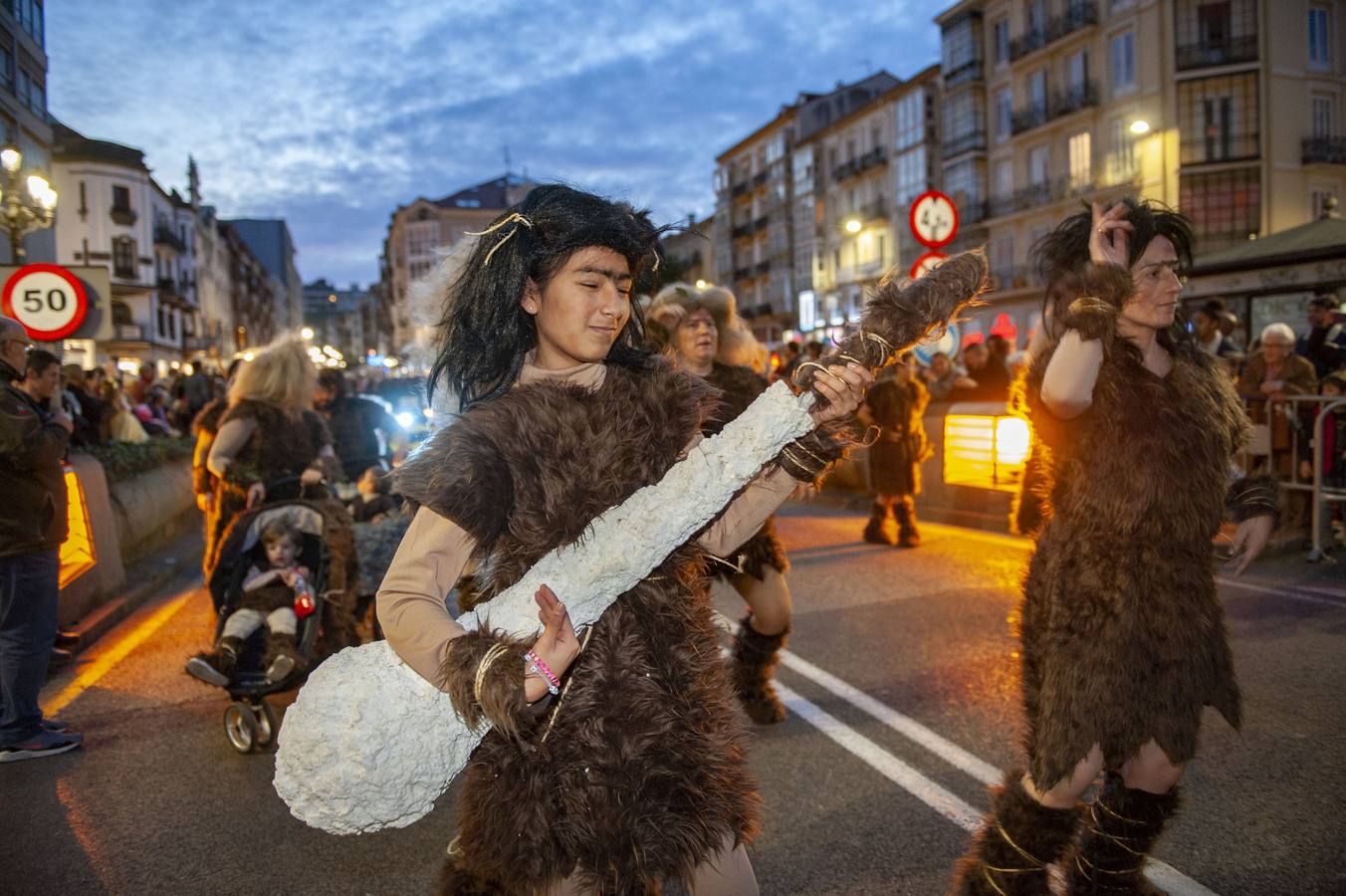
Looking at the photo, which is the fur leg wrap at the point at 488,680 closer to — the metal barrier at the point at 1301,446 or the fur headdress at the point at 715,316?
the fur headdress at the point at 715,316

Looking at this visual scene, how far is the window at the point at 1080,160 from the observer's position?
39062 millimetres

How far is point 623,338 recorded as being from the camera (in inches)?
97.1

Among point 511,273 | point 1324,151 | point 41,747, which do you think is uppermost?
point 1324,151

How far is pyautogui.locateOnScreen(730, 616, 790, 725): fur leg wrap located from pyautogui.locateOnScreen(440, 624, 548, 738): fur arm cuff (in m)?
3.10

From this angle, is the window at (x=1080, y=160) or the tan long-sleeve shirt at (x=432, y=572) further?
the window at (x=1080, y=160)

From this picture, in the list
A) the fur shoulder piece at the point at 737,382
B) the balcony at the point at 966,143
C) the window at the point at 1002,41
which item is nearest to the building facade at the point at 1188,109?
the window at the point at 1002,41

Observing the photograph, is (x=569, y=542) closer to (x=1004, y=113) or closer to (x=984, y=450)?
(x=984, y=450)

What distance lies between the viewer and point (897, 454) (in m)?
9.54

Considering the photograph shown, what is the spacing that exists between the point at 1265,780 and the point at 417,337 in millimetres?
3688

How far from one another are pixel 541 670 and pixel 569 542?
326 millimetres

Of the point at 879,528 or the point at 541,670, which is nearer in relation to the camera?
the point at 541,670

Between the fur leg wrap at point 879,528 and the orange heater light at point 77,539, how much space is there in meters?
7.01

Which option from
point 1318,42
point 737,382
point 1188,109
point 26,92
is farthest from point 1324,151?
point 26,92

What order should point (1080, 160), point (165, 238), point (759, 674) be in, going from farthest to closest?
point (165, 238), point (1080, 160), point (759, 674)
